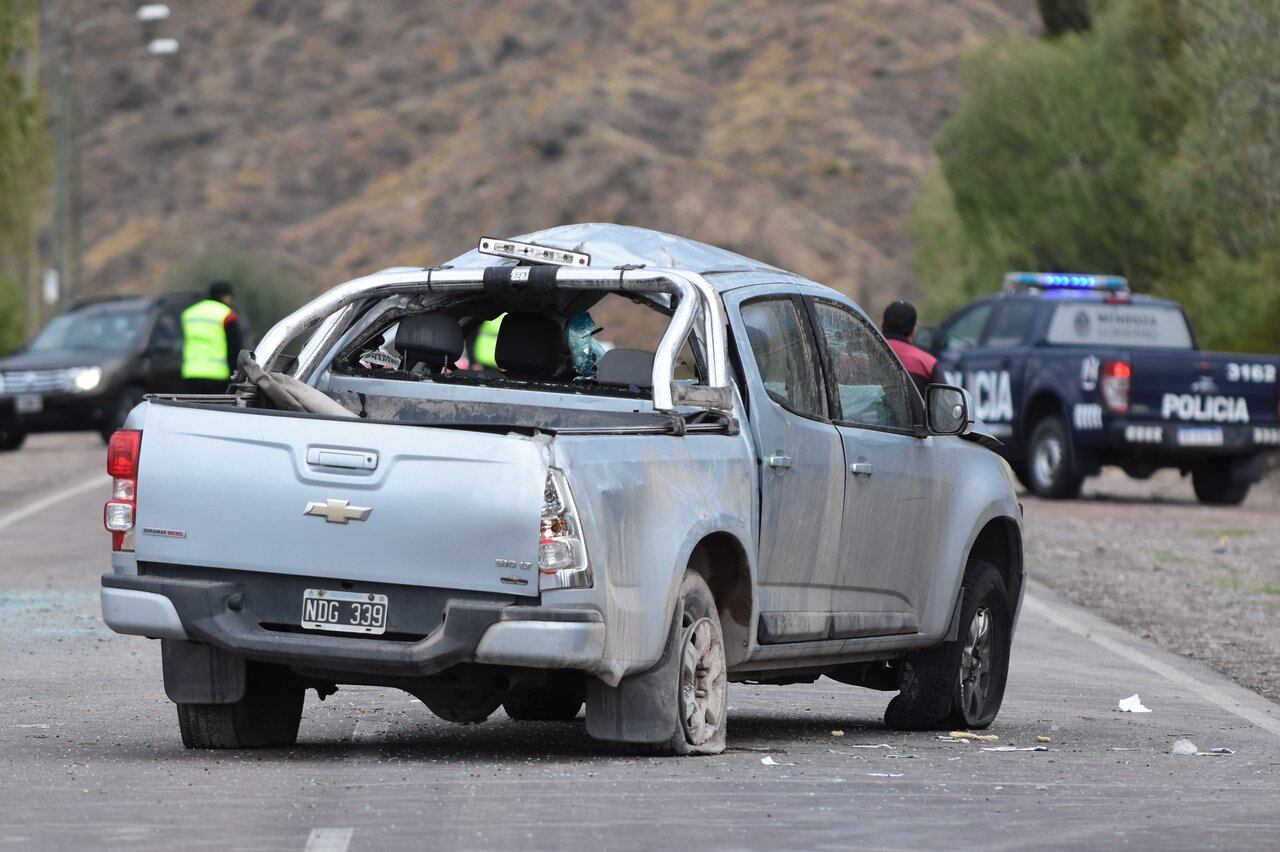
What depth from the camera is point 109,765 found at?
8.07 meters

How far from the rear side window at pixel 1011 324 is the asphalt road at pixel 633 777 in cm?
1353

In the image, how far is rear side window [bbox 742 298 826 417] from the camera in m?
8.77

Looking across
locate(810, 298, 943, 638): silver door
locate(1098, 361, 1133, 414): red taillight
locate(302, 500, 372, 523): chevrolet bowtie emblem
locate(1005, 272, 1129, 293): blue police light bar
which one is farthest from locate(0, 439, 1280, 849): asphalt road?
locate(1005, 272, 1129, 293): blue police light bar

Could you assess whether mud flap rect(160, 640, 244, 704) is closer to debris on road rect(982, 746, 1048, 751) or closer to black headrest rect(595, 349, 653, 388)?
black headrest rect(595, 349, 653, 388)

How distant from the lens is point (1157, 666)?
1266 centimetres

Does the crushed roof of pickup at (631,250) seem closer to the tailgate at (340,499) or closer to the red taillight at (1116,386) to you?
the tailgate at (340,499)

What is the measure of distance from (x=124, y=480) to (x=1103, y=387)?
17.1 meters

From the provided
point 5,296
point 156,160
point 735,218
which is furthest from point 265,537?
point 156,160

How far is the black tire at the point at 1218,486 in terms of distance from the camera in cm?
2555

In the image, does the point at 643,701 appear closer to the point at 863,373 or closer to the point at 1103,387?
the point at 863,373

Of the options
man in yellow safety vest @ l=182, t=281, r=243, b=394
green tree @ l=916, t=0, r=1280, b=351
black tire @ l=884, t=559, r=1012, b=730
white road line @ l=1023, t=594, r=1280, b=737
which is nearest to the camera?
black tire @ l=884, t=559, r=1012, b=730

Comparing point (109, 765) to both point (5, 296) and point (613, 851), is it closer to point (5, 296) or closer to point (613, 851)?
point (613, 851)

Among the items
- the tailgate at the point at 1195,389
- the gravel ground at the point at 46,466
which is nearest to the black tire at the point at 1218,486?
the tailgate at the point at 1195,389

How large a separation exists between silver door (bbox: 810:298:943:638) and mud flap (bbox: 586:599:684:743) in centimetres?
124
